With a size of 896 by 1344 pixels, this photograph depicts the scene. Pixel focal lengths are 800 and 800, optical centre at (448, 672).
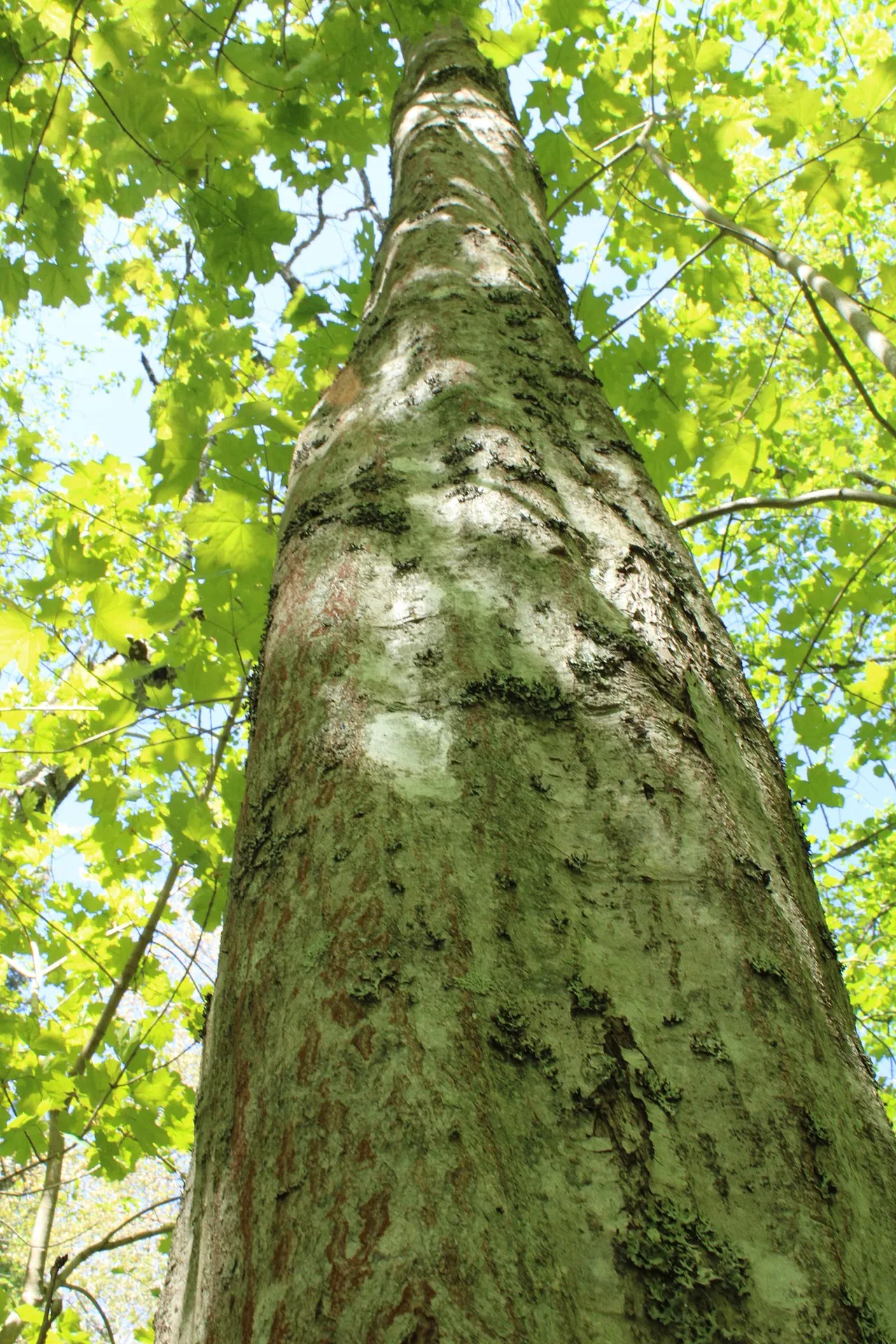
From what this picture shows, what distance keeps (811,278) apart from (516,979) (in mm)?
1576

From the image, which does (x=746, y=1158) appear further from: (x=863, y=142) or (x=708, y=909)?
(x=863, y=142)

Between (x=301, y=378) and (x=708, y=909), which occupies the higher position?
(x=301, y=378)

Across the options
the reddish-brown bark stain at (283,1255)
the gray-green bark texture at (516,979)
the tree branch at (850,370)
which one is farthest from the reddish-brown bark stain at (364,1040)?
the tree branch at (850,370)

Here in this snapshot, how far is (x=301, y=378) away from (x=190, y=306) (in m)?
0.62

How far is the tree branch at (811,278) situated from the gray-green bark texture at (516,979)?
619mm

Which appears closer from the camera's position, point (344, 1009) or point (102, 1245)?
point (344, 1009)

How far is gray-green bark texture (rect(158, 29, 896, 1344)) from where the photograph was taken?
1.47 feet

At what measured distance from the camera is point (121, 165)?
2314mm

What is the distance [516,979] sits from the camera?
568mm

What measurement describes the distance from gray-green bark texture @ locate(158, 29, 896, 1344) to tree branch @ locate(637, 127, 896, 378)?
0.62m

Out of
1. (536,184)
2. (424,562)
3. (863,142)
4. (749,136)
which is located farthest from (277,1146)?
(749,136)

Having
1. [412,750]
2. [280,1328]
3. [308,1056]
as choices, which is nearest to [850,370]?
[412,750]

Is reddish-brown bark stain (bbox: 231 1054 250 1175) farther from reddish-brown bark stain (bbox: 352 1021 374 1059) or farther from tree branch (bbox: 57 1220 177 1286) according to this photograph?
tree branch (bbox: 57 1220 177 1286)

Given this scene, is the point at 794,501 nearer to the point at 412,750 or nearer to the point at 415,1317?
the point at 412,750
